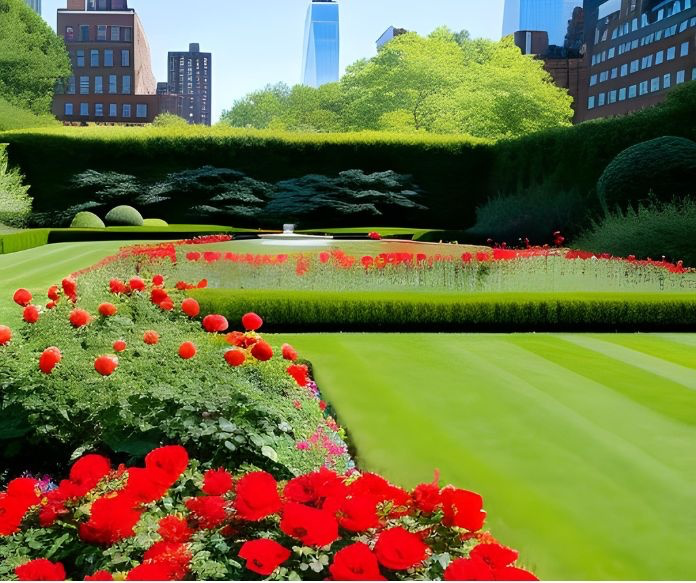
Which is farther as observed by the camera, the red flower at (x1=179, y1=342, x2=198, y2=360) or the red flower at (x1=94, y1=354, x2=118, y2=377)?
the red flower at (x1=179, y1=342, x2=198, y2=360)

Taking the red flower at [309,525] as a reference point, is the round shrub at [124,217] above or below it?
above

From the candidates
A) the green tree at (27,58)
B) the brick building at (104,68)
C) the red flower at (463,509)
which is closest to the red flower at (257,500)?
the red flower at (463,509)

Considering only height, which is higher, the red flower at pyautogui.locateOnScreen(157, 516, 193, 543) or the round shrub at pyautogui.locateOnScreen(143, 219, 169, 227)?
the round shrub at pyautogui.locateOnScreen(143, 219, 169, 227)

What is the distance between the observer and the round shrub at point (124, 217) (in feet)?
83.9

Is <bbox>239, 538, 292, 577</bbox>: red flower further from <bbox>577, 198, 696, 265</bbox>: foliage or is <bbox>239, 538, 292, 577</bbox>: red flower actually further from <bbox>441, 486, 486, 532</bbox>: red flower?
<bbox>577, 198, 696, 265</bbox>: foliage

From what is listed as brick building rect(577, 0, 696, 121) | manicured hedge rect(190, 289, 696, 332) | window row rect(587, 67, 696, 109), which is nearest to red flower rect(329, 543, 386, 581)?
manicured hedge rect(190, 289, 696, 332)

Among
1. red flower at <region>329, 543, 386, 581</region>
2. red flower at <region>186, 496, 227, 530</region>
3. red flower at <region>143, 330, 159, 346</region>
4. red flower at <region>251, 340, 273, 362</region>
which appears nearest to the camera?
red flower at <region>329, 543, 386, 581</region>

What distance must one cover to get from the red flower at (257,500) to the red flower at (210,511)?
10 cm

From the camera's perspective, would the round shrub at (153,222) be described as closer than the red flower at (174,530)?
No

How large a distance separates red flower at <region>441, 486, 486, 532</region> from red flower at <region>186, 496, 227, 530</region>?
69 cm

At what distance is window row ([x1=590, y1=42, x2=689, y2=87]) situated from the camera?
57.4 metres

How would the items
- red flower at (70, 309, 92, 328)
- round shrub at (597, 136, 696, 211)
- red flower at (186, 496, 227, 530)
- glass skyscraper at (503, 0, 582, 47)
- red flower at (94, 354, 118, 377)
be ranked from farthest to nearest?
glass skyscraper at (503, 0, 582, 47) → round shrub at (597, 136, 696, 211) → red flower at (70, 309, 92, 328) → red flower at (94, 354, 118, 377) → red flower at (186, 496, 227, 530)

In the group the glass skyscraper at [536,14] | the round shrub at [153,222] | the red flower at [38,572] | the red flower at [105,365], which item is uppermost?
the glass skyscraper at [536,14]

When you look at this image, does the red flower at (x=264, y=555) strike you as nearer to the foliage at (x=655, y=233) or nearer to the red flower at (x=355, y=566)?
the red flower at (x=355, y=566)
